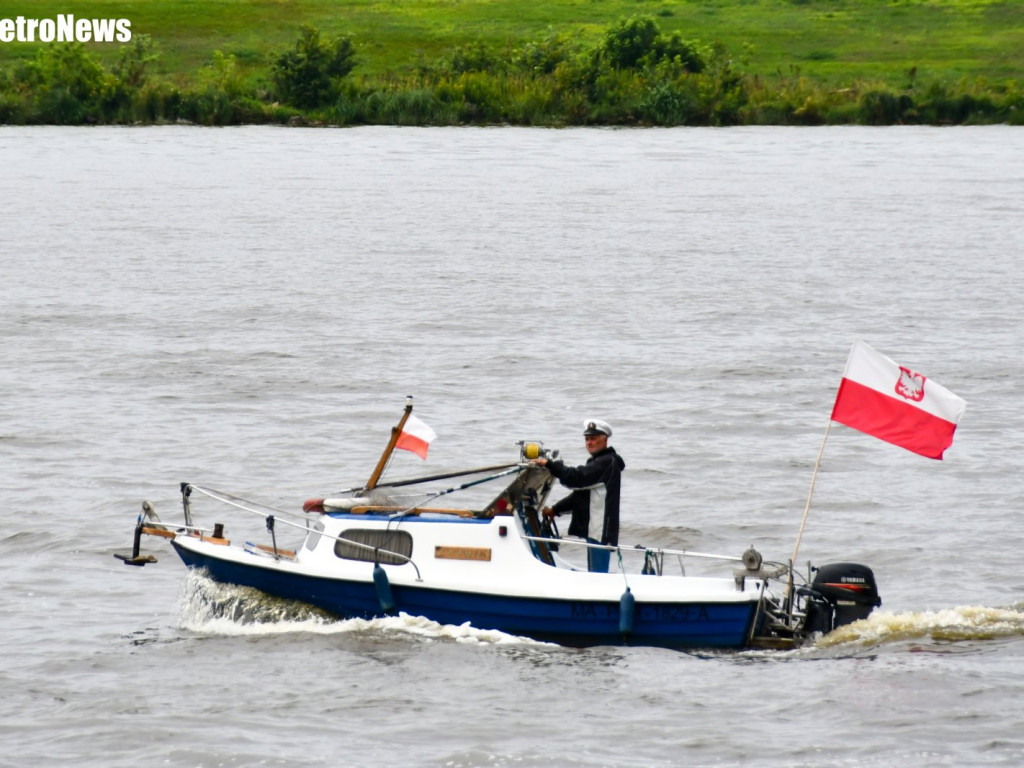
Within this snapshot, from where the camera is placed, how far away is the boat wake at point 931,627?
17.9 metres

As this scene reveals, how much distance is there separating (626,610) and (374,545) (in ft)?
9.28

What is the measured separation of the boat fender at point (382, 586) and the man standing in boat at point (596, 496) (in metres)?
1.84

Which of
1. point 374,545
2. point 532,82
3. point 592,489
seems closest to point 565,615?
point 592,489

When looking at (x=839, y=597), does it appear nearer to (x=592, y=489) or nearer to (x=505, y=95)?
(x=592, y=489)

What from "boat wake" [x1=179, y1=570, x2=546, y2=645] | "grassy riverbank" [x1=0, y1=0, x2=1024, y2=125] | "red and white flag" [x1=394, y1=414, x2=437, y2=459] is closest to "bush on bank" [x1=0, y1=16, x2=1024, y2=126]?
"grassy riverbank" [x1=0, y1=0, x2=1024, y2=125]

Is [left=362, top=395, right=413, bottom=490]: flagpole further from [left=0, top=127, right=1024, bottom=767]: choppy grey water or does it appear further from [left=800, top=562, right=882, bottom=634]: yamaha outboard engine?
[left=800, top=562, right=882, bottom=634]: yamaha outboard engine

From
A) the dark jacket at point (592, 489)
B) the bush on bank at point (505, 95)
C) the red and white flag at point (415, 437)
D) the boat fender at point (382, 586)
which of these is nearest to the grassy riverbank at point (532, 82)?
the bush on bank at point (505, 95)

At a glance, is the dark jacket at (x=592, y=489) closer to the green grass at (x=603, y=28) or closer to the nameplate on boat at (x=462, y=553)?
the nameplate on boat at (x=462, y=553)

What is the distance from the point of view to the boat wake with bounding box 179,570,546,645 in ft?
57.9

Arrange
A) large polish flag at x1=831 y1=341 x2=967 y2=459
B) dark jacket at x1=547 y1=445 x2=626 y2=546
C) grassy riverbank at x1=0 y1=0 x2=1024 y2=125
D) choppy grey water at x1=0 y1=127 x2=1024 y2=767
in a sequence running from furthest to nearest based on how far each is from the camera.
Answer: grassy riverbank at x1=0 y1=0 x2=1024 y2=125
large polish flag at x1=831 y1=341 x2=967 y2=459
dark jacket at x1=547 y1=445 x2=626 y2=546
choppy grey water at x1=0 y1=127 x2=1024 y2=767

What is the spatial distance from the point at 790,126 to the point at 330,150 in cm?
2776

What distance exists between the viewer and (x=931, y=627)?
1859 cm

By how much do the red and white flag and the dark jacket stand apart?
5.84 ft

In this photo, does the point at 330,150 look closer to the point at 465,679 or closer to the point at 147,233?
the point at 147,233
